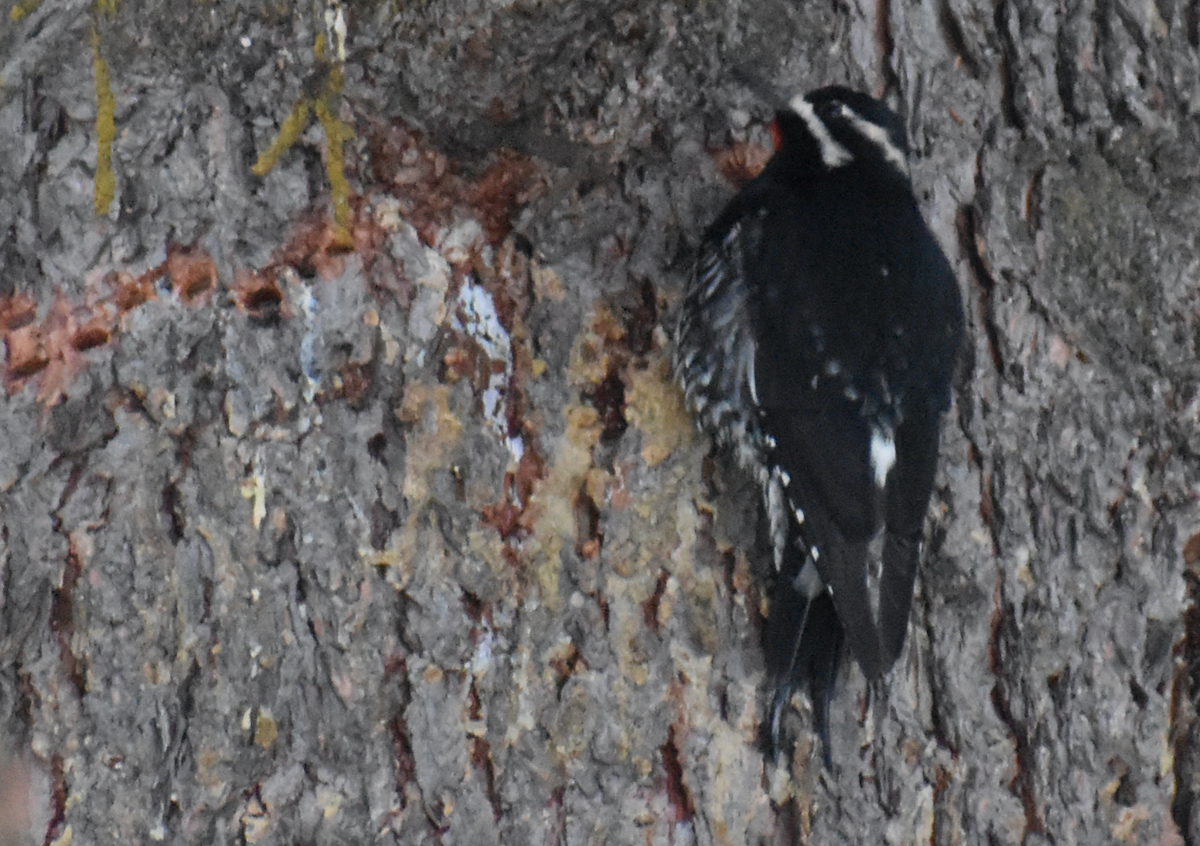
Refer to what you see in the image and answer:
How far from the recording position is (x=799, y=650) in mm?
2045

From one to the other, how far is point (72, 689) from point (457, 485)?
656 millimetres

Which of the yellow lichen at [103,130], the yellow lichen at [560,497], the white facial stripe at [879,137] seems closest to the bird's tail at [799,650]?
the yellow lichen at [560,497]

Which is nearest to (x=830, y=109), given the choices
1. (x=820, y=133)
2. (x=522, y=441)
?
(x=820, y=133)

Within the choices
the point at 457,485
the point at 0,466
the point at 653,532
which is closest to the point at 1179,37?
the point at 653,532

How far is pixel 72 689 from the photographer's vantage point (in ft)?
6.17

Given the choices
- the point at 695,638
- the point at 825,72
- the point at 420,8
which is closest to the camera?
the point at 420,8

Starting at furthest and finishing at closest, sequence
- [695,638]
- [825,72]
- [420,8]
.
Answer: [825,72], [695,638], [420,8]

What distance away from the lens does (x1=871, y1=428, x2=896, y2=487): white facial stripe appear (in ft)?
7.06

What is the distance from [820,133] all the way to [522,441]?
0.81 meters

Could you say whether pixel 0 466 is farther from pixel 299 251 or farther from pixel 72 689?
pixel 299 251

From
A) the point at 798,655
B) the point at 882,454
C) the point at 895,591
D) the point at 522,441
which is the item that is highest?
the point at 522,441

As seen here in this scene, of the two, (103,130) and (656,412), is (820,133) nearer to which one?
(656,412)

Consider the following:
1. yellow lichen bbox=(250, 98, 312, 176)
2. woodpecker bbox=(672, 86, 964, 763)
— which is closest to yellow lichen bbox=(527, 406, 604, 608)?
woodpecker bbox=(672, 86, 964, 763)

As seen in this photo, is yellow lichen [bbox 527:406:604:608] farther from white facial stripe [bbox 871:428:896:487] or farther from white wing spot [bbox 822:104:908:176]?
white wing spot [bbox 822:104:908:176]
